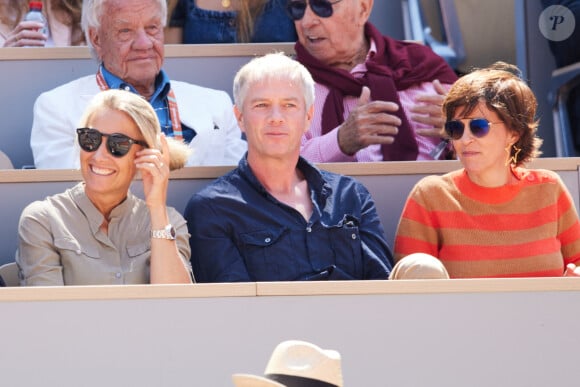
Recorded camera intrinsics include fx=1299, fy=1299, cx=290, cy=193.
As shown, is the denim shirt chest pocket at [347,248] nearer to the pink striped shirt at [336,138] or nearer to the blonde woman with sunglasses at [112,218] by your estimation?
the blonde woman with sunglasses at [112,218]

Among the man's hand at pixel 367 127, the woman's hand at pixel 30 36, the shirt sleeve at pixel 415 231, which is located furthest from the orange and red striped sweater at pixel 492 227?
the woman's hand at pixel 30 36

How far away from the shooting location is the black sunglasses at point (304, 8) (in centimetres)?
501

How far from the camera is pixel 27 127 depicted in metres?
5.10

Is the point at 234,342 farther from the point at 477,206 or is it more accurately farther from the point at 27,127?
the point at 27,127

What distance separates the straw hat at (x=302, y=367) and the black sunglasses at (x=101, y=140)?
A: 1804mm

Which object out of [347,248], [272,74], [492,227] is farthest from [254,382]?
[272,74]

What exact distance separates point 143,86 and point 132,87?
0.27ft

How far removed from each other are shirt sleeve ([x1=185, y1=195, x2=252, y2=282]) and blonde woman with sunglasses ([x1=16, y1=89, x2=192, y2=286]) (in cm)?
7

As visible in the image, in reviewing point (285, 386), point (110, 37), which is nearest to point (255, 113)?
point (110, 37)

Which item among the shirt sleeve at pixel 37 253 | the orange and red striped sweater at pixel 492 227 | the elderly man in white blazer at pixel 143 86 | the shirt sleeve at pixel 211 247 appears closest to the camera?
the shirt sleeve at pixel 37 253

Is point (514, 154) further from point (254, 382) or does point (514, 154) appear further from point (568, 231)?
point (254, 382)

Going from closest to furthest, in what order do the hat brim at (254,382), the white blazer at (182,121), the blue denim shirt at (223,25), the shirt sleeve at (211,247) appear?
the hat brim at (254,382) → the shirt sleeve at (211,247) → the white blazer at (182,121) → the blue denim shirt at (223,25)

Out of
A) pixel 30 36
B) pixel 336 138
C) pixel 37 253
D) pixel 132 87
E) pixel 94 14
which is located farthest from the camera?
pixel 30 36

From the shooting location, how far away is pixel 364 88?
4.79m
